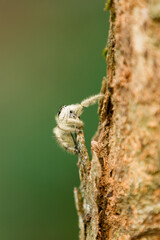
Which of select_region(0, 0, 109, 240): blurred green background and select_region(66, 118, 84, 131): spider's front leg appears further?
select_region(0, 0, 109, 240): blurred green background

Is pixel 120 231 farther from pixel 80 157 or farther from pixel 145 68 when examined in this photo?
pixel 145 68

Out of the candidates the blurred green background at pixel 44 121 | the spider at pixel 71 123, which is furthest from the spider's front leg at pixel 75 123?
the blurred green background at pixel 44 121

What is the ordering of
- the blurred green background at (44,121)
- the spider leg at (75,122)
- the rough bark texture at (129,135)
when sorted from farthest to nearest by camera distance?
1. the blurred green background at (44,121)
2. the spider leg at (75,122)
3. the rough bark texture at (129,135)

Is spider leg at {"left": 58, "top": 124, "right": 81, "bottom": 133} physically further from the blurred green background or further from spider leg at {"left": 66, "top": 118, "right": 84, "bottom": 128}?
the blurred green background

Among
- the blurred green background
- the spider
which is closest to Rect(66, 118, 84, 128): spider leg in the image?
the spider

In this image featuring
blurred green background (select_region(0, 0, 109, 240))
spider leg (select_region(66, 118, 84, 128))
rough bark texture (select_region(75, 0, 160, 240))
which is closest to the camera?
rough bark texture (select_region(75, 0, 160, 240))

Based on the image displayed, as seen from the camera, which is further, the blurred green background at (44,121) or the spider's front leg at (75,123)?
the blurred green background at (44,121)

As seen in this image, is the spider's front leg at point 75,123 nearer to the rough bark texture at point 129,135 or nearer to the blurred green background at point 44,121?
the rough bark texture at point 129,135
